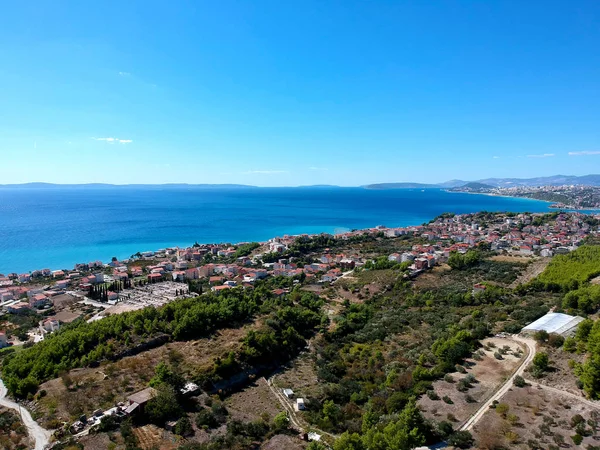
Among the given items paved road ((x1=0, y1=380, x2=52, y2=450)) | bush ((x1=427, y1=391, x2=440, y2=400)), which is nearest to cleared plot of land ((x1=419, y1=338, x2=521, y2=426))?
bush ((x1=427, y1=391, x2=440, y2=400))

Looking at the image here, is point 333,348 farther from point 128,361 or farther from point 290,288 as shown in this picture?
point 290,288

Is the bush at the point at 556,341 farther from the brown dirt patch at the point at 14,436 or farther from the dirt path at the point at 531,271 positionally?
the brown dirt patch at the point at 14,436

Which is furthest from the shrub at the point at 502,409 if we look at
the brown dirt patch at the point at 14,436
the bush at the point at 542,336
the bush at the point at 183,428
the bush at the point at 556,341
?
the brown dirt patch at the point at 14,436

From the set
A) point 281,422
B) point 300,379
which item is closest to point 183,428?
point 281,422

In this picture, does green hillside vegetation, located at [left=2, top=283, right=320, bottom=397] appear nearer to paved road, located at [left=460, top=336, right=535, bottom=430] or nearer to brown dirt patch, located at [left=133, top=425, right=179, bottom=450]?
brown dirt patch, located at [left=133, top=425, right=179, bottom=450]

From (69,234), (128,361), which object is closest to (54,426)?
(128,361)
